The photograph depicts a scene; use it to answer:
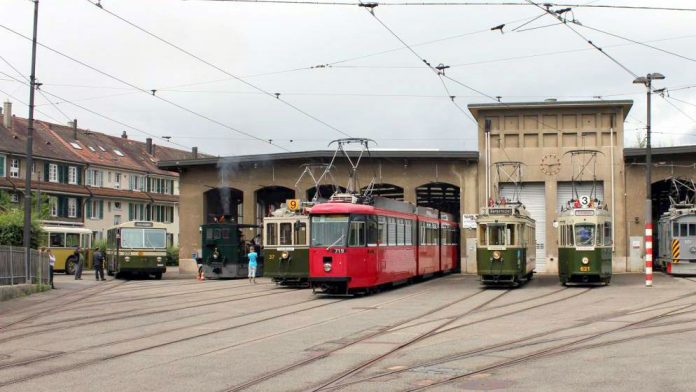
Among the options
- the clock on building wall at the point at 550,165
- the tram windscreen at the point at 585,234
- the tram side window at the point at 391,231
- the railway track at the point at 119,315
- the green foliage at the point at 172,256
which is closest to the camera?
the railway track at the point at 119,315

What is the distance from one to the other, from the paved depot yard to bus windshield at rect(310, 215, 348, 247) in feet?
5.58

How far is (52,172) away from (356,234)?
168ft

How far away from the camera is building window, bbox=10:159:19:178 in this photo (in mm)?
65475

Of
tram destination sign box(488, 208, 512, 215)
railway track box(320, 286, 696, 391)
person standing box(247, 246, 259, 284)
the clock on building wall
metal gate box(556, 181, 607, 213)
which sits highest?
the clock on building wall

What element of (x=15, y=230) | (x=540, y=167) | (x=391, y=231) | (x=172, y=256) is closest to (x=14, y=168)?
(x=172, y=256)

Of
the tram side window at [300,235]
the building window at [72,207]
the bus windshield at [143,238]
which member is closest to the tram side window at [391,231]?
the tram side window at [300,235]

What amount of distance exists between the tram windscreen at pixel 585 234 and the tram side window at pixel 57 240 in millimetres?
31124

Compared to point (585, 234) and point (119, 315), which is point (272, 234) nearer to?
point (585, 234)

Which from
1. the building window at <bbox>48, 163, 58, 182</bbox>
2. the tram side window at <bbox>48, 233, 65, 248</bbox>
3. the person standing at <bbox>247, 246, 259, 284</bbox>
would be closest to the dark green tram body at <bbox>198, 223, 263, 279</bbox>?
the person standing at <bbox>247, 246, 259, 284</bbox>

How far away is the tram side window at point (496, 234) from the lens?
97.6ft

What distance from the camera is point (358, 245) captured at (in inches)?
1016

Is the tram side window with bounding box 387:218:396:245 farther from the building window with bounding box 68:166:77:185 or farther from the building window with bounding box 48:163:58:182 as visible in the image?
the building window with bounding box 68:166:77:185

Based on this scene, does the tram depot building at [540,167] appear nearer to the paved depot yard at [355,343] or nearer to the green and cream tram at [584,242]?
the green and cream tram at [584,242]

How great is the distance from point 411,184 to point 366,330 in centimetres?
2912
